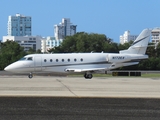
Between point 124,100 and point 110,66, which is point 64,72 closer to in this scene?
point 110,66

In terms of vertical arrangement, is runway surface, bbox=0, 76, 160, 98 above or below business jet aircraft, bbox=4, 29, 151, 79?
below

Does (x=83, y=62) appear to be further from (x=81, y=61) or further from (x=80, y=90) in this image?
(x=80, y=90)

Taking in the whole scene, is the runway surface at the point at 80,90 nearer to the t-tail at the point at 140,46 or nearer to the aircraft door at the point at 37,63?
the aircraft door at the point at 37,63

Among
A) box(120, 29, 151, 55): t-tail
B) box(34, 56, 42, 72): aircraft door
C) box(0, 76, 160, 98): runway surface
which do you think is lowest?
box(0, 76, 160, 98): runway surface

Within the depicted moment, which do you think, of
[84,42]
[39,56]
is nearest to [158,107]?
[39,56]

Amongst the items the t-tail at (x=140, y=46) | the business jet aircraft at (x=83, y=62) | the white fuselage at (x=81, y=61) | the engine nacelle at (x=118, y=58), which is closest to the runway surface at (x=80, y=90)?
the business jet aircraft at (x=83, y=62)

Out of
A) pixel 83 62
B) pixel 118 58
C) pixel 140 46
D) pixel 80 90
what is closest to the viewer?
pixel 80 90

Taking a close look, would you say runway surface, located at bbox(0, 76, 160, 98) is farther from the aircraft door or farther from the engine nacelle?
the engine nacelle

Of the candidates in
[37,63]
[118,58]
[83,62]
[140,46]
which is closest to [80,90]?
[37,63]

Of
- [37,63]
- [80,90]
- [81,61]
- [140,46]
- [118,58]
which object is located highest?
[140,46]

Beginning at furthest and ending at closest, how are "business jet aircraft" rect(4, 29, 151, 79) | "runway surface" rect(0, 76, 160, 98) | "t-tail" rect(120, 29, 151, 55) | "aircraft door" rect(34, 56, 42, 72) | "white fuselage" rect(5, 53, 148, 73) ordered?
"t-tail" rect(120, 29, 151, 55) < "white fuselage" rect(5, 53, 148, 73) < "business jet aircraft" rect(4, 29, 151, 79) < "aircraft door" rect(34, 56, 42, 72) < "runway surface" rect(0, 76, 160, 98)

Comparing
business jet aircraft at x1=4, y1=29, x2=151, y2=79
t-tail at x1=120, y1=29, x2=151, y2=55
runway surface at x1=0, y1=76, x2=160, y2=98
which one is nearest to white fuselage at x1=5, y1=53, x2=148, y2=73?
business jet aircraft at x1=4, y1=29, x2=151, y2=79

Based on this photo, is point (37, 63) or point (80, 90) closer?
point (80, 90)

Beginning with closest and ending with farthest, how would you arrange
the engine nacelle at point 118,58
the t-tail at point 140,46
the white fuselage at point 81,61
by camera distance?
1. the white fuselage at point 81,61
2. the engine nacelle at point 118,58
3. the t-tail at point 140,46
